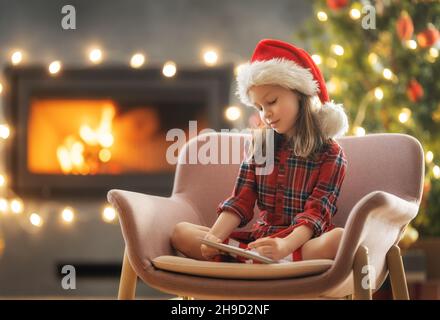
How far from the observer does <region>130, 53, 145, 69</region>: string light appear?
10.7 feet

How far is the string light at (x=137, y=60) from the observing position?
3.27 m

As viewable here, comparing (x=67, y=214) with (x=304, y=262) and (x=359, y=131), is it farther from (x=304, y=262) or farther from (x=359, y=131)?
(x=304, y=262)

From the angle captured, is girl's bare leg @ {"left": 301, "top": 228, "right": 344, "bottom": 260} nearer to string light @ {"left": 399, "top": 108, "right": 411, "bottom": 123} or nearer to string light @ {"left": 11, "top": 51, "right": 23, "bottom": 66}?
string light @ {"left": 399, "top": 108, "right": 411, "bottom": 123}

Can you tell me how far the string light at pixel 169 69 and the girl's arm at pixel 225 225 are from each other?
1.65m

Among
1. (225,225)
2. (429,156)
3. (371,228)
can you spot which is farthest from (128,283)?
(429,156)

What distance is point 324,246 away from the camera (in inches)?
59.6

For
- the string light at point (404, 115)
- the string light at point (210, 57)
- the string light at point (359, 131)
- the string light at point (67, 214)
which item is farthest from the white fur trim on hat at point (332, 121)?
the string light at point (67, 214)

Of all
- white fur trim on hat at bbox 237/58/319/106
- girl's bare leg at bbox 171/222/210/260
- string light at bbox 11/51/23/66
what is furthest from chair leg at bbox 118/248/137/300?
string light at bbox 11/51/23/66

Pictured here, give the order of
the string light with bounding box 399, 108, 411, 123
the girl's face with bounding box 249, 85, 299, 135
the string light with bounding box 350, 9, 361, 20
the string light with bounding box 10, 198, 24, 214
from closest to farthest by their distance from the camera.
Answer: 1. the girl's face with bounding box 249, 85, 299, 135
2. the string light with bounding box 399, 108, 411, 123
3. the string light with bounding box 350, 9, 361, 20
4. the string light with bounding box 10, 198, 24, 214

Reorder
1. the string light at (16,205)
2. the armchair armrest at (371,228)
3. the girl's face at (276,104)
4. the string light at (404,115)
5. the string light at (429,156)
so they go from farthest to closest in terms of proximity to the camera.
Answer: the string light at (16,205) → the string light at (404,115) → the string light at (429,156) → the girl's face at (276,104) → the armchair armrest at (371,228)

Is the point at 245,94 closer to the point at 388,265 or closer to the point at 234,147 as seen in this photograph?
the point at 234,147

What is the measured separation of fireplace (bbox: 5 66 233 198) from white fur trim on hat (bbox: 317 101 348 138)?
1506 mm

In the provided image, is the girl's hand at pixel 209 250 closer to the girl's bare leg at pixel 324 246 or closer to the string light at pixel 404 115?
the girl's bare leg at pixel 324 246

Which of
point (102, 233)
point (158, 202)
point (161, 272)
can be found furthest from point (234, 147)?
point (102, 233)
